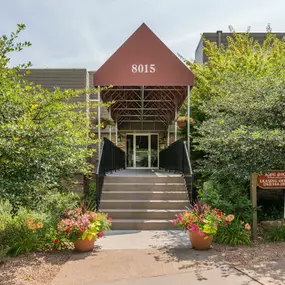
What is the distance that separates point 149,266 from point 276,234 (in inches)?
116

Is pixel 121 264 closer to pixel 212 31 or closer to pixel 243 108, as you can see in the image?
pixel 243 108

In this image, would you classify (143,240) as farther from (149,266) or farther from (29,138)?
(29,138)

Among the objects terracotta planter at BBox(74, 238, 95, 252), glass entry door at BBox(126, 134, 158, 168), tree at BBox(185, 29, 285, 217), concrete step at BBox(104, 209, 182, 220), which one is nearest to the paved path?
terracotta planter at BBox(74, 238, 95, 252)

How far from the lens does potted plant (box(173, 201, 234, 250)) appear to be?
4.89 m

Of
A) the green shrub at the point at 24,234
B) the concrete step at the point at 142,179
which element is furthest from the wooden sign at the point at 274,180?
the green shrub at the point at 24,234

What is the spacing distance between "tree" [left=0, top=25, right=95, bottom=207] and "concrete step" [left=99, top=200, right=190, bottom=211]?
2617mm

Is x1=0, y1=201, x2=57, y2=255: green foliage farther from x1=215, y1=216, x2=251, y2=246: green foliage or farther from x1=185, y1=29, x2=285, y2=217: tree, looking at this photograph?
x1=185, y1=29, x2=285, y2=217: tree

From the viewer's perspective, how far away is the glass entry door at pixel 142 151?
1684 cm

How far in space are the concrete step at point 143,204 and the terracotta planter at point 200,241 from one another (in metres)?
2.09

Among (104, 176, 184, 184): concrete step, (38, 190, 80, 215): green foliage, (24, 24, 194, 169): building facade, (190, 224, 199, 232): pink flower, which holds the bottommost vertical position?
(190, 224, 199, 232): pink flower

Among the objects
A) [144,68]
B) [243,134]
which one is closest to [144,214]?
[243,134]

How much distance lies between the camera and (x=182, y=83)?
9.07 metres

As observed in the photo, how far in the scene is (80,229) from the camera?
15.7 feet

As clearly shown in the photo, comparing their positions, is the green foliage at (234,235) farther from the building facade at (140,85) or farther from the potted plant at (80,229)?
the building facade at (140,85)
